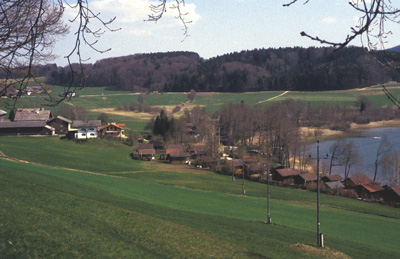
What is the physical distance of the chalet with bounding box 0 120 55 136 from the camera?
206 ft

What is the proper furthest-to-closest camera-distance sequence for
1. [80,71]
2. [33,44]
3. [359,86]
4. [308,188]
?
[359,86]
[308,188]
[80,71]
[33,44]

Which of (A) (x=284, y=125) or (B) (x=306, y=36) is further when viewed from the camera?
(A) (x=284, y=125)

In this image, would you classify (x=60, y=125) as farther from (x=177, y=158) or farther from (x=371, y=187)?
(x=371, y=187)

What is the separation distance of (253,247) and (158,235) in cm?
423

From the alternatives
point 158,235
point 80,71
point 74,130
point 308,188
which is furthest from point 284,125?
point 80,71

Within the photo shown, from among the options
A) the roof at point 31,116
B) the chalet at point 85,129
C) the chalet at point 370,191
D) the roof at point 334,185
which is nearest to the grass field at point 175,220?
the roof at point 334,185

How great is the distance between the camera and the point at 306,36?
3125 millimetres

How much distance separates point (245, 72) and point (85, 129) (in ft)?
281

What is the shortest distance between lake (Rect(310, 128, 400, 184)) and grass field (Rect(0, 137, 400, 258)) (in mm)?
16476

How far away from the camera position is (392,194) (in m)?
39.4

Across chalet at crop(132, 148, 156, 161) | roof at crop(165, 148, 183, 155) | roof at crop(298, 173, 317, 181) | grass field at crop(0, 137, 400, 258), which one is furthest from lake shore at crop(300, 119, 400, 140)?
grass field at crop(0, 137, 400, 258)

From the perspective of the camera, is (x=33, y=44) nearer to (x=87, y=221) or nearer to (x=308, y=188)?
(x=87, y=221)

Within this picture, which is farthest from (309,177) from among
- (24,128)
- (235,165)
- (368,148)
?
(24,128)

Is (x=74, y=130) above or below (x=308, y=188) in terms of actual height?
above
